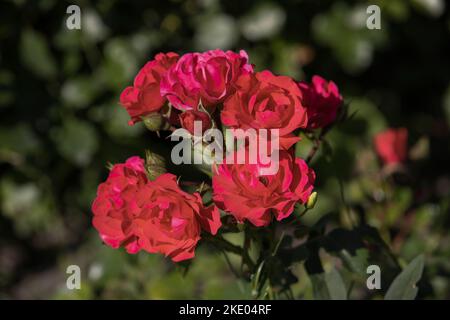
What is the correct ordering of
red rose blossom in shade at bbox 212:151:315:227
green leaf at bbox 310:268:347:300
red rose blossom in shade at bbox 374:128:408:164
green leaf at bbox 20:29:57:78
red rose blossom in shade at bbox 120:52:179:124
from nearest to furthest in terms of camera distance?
red rose blossom in shade at bbox 212:151:315:227, red rose blossom in shade at bbox 120:52:179:124, green leaf at bbox 310:268:347:300, red rose blossom in shade at bbox 374:128:408:164, green leaf at bbox 20:29:57:78

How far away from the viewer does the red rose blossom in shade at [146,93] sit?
104 centimetres

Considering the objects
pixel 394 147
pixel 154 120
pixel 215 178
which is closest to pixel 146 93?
pixel 154 120

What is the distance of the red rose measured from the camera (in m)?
0.97

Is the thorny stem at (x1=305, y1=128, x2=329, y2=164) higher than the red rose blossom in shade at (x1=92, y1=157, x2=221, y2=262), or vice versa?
the thorny stem at (x1=305, y1=128, x2=329, y2=164)

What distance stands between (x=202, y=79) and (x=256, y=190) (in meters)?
0.18

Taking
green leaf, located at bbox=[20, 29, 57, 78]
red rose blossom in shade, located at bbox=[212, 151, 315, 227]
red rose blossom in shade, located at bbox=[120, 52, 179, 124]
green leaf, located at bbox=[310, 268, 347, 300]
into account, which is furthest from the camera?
green leaf, located at bbox=[20, 29, 57, 78]

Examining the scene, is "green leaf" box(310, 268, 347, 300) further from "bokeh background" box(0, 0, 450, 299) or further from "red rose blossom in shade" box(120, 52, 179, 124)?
"bokeh background" box(0, 0, 450, 299)

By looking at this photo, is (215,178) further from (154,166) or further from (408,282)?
(408,282)

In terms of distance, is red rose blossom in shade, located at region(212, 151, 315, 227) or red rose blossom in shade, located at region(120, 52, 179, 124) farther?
red rose blossom in shade, located at region(120, 52, 179, 124)

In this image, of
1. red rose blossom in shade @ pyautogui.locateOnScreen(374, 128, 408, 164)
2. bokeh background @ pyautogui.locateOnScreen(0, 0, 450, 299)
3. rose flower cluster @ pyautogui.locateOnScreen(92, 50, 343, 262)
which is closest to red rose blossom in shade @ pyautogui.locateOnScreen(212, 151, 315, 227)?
rose flower cluster @ pyautogui.locateOnScreen(92, 50, 343, 262)

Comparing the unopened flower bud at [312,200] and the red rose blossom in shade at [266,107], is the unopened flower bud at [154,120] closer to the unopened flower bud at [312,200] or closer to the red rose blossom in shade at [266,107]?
the red rose blossom in shade at [266,107]

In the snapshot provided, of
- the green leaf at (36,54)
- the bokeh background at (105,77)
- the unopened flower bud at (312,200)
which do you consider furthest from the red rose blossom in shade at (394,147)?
the green leaf at (36,54)

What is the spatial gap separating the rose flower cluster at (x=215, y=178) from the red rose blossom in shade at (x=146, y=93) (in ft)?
0.08

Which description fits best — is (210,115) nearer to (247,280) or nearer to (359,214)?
(247,280)
